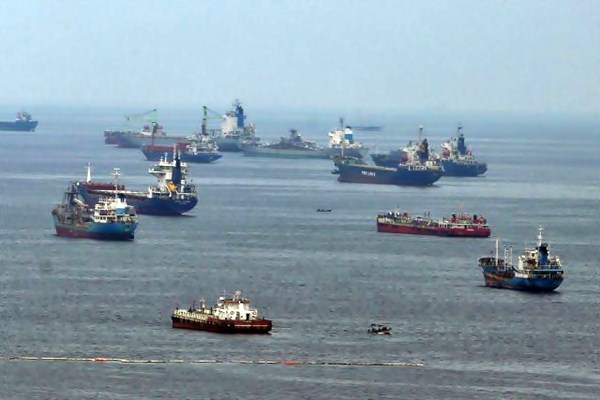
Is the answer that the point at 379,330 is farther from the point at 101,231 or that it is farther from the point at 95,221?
the point at 95,221

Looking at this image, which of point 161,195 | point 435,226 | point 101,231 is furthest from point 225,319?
point 161,195

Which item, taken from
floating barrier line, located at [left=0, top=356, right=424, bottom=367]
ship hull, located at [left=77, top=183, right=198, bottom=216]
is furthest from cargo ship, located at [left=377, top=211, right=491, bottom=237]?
floating barrier line, located at [left=0, top=356, right=424, bottom=367]

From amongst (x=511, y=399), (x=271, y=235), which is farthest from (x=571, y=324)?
(x=271, y=235)

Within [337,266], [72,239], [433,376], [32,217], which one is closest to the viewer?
[433,376]

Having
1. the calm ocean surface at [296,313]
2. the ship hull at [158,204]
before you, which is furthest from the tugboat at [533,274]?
the ship hull at [158,204]

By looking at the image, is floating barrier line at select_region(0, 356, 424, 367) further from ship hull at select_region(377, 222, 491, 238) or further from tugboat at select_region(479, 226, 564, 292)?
ship hull at select_region(377, 222, 491, 238)

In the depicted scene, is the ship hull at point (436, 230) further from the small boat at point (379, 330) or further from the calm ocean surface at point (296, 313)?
the small boat at point (379, 330)

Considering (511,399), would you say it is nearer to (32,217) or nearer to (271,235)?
(271,235)

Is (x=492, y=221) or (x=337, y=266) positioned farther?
(x=492, y=221)
